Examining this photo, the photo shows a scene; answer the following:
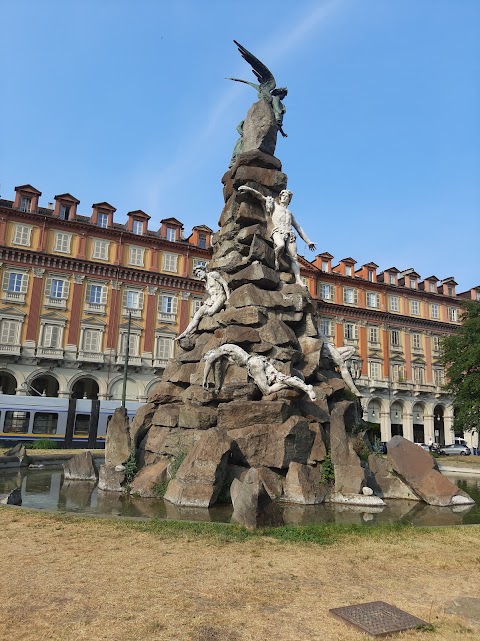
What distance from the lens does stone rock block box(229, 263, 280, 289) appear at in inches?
556

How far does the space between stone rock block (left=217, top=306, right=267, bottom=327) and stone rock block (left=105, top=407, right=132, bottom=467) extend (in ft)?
12.2

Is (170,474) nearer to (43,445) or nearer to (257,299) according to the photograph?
(257,299)

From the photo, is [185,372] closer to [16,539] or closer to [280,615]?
[16,539]

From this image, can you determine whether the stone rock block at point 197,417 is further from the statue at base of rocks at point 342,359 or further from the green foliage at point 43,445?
the green foliage at point 43,445

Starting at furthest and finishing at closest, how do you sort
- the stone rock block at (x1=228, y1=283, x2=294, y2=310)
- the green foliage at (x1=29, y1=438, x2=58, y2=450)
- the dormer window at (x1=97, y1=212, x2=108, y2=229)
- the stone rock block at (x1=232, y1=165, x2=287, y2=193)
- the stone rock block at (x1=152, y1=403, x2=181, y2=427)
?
the dormer window at (x1=97, y1=212, x2=108, y2=229)
the green foliage at (x1=29, y1=438, x2=58, y2=450)
the stone rock block at (x1=232, y1=165, x2=287, y2=193)
the stone rock block at (x1=228, y1=283, x2=294, y2=310)
the stone rock block at (x1=152, y1=403, x2=181, y2=427)

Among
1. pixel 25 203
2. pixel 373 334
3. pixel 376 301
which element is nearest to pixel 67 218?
pixel 25 203

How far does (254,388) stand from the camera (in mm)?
11578

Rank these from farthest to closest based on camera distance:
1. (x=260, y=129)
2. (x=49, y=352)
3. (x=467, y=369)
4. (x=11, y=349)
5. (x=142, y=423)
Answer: (x=49, y=352)
(x=11, y=349)
(x=467, y=369)
(x=260, y=129)
(x=142, y=423)

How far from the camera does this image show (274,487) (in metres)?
10.1

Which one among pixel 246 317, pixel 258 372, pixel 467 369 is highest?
pixel 467 369

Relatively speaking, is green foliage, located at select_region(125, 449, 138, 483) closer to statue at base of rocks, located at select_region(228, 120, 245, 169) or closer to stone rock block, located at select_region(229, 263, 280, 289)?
stone rock block, located at select_region(229, 263, 280, 289)

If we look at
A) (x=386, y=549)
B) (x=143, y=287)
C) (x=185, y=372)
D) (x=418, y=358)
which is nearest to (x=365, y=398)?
(x=418, y=358)

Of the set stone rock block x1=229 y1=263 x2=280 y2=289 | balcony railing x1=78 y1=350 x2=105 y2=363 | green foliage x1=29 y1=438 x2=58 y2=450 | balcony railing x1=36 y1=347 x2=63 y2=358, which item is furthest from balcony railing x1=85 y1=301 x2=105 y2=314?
stone rock block x1=229 y1=263 x2=280 y2=289

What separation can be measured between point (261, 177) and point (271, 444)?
29.4 feet
